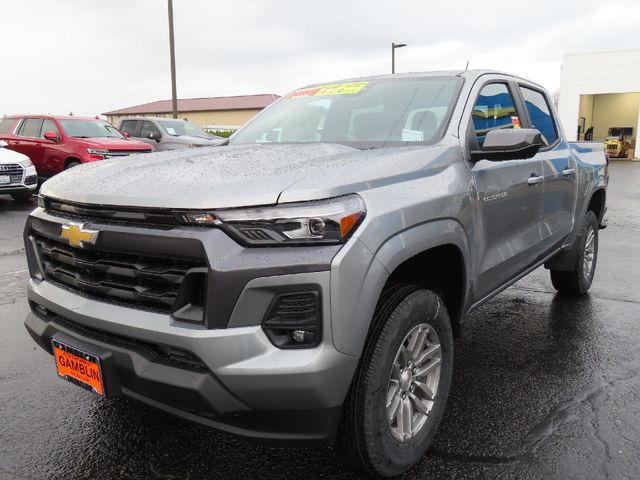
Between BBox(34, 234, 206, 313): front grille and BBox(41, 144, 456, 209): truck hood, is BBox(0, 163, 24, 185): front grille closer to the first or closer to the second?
BBox(41, 144, 456, 209): truck hood

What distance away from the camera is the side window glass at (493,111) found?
3051 millimetres

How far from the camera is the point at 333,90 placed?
3629 millimetres

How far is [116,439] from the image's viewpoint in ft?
8.66

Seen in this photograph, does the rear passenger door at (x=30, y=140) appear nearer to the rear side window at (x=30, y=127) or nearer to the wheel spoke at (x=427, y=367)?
the rear side window at (x=30, y=127)

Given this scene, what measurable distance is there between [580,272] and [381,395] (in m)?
3.35

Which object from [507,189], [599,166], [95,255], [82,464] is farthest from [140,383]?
[599,166]

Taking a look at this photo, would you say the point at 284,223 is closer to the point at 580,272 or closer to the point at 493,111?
the point at 493,111

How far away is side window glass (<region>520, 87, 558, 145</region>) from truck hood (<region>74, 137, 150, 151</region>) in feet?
31.2

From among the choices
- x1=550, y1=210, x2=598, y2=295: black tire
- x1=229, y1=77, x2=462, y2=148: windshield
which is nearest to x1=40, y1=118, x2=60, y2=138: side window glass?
x1=229, y1=77, x2=462, y2=148: windshield

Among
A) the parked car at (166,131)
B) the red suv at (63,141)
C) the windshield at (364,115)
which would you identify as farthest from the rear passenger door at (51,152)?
the windshield at (364,115)

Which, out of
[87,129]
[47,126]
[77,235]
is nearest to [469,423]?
[77,235]

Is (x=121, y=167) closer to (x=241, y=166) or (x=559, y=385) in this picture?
(x=241, y=166)

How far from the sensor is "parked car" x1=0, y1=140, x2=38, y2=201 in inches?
412

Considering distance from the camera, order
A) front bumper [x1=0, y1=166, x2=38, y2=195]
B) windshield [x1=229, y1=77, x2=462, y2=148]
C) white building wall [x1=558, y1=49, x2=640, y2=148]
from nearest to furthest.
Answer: windshield [x1=229, y1=77, x2=462, y2=148] < front bumper [x1=0, y1=166, x2=38, y2=195] < white building wall [x1=558, y1=49, x2=640, y2=148]
